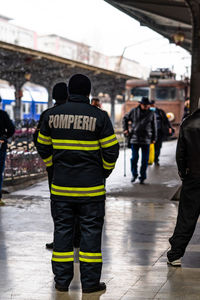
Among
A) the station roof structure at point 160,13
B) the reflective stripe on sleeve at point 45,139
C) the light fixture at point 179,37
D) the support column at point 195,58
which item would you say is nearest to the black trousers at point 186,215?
the reflective stripe on sleeve at point 45,139

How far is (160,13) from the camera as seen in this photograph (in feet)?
53.4

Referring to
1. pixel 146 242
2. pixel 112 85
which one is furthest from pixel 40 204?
pixel 112 85

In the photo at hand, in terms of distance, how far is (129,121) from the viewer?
42.1ft

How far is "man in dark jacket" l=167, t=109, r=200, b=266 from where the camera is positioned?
5871 millimetres

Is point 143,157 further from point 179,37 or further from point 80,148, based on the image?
point 179,37

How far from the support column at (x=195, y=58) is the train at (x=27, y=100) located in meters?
27.9

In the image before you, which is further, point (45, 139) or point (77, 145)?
point (45, 139)

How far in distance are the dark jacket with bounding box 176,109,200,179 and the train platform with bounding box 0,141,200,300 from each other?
92 centimetres

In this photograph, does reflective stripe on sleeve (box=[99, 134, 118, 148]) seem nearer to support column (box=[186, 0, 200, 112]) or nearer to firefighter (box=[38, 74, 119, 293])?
firefighter (box=[38, 74, 119, 293])

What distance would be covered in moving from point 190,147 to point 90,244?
1.44m

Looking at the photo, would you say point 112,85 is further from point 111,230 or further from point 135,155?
point 111,230

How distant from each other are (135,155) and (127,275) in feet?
23.6

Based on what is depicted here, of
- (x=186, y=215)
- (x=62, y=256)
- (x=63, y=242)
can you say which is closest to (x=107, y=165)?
(x=63, y=242)

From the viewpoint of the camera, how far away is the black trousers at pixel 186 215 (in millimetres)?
5895
